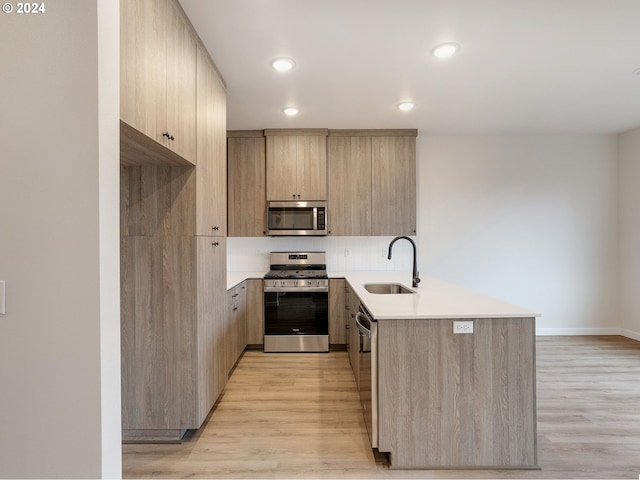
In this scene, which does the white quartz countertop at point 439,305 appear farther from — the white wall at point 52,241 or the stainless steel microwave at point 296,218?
the stainless steel microwave at point 296,218

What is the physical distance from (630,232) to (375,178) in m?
3.35

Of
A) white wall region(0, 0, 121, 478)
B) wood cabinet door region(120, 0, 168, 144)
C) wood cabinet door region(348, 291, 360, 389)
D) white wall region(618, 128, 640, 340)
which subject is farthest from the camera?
white wall region(618, 128, 640, 340)

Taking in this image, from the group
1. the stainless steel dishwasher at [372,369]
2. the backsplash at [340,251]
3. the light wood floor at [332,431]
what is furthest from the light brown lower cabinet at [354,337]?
the backsplash at [340,251]

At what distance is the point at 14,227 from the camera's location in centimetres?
101

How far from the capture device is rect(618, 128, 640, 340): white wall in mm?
4055

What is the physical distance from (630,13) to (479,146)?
96.9 inches

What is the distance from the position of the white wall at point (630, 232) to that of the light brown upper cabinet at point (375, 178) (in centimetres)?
279

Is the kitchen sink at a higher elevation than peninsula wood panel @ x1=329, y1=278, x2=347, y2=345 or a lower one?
higher

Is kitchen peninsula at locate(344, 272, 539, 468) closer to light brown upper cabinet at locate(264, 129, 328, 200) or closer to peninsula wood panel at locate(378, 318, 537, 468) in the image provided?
Answer: peninsula wood panel at locate(378, 318, 537, 468)

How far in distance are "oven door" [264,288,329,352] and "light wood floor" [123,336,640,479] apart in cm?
41

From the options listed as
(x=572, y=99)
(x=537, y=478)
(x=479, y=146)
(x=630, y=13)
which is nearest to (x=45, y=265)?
(x=537, y=478)

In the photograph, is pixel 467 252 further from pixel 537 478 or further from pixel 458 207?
pixel 537 478

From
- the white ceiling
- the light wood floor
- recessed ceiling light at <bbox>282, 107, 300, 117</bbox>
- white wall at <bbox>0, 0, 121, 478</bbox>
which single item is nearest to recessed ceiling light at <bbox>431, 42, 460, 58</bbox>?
the white ceiling

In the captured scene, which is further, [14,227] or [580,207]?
[580,207]
